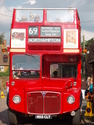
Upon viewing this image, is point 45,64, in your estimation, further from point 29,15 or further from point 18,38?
point 29,15

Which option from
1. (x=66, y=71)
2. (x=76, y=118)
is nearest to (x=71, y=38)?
(x=66, y=71)

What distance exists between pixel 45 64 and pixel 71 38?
132 centimetres

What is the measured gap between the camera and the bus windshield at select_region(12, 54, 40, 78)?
1222cm

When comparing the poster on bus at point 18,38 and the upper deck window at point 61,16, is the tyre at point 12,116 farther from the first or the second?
the upper deck window at point 61,16

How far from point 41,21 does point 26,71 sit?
182 cm

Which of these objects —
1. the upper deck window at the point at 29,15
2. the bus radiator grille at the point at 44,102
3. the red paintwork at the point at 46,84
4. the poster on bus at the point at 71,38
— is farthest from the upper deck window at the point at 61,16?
the bus radiator grille at the point at 44,102

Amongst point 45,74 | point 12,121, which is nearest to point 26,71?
point 45,74

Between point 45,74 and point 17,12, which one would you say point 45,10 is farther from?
point 45,74

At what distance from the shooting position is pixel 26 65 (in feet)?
40.1

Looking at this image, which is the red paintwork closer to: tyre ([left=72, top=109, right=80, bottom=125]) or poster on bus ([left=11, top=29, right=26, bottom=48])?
poster on bus ([left=11, top=29, right=26, bottom=48])

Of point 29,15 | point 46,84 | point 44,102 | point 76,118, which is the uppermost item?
point 29,15

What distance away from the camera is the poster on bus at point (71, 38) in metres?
12.3

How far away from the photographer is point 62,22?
41.1 feet

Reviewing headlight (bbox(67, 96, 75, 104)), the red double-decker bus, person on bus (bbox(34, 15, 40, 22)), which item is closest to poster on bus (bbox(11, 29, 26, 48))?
the red double-decker bus
